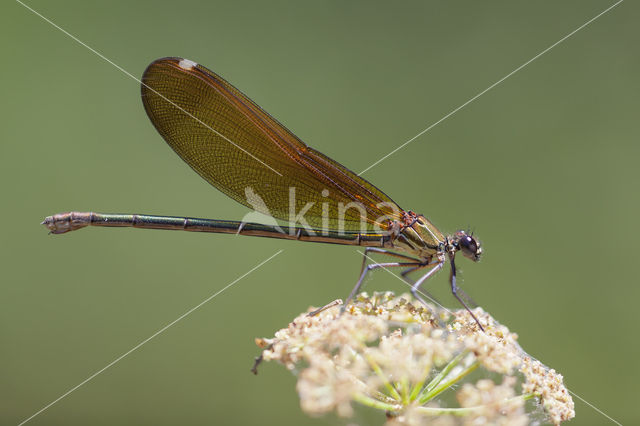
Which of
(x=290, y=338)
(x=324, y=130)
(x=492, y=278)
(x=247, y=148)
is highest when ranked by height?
(x=324, y=130)

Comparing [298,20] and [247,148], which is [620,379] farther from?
[298,20]

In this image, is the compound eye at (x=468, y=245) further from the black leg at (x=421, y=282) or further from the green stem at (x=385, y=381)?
the green stem at (x=385, y=381)

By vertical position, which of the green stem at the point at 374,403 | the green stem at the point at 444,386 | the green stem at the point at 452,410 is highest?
the green stem at the point at 444,386

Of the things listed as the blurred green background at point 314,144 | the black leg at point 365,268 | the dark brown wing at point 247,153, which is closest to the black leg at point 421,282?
the black leg at point 365,268

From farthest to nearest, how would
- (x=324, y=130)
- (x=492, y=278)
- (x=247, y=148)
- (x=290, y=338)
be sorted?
(x=324, y=130), (x=492, y=278), (x=247, y=148), (x=290, y=338)

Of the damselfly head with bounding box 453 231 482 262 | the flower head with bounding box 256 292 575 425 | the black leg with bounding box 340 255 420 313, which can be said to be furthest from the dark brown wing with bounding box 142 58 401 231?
the flower head with bounding box 256 292 575 425

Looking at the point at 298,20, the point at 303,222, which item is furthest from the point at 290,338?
the point at 298,20
